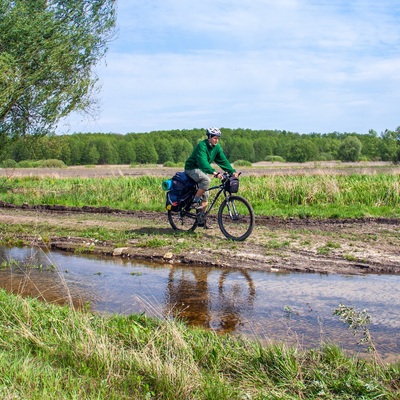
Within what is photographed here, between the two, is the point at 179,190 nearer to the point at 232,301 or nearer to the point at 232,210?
the point at 232,210

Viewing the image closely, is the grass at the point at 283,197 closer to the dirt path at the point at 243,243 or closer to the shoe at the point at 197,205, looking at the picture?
the dirt path at the point at 243,243

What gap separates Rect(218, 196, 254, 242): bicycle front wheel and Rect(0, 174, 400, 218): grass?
11.6 ft

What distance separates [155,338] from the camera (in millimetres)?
5387

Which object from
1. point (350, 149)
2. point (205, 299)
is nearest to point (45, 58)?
point (205, 299)

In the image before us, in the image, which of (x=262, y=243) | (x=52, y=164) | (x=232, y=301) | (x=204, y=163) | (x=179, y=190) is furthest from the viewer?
(x=52, y=164)

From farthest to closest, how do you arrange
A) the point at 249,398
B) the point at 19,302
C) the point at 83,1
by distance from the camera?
the point at 83,1 < the point at 19,302 < the point at 249,398

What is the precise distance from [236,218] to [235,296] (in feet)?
14.1

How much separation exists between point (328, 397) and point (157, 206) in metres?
13.7

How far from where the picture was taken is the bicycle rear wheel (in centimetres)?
1275

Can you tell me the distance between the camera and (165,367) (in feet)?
15.0

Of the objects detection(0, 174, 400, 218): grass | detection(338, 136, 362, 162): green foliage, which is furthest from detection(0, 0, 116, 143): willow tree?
detection(338, 136, 362, 162): green foliage

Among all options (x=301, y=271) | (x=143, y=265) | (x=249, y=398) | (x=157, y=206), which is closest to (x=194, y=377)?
(x=249, y=398)

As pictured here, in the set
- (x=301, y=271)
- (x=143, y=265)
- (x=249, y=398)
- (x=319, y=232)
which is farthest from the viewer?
(x=319, y=232)

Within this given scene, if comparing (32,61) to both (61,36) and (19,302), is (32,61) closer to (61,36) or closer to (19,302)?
(61,36)
